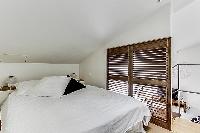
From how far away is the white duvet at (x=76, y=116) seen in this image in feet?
5.23

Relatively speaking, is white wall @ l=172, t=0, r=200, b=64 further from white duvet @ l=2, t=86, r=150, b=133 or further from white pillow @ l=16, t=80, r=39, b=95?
white pillow @ l=16, t=80, r=39, b=95

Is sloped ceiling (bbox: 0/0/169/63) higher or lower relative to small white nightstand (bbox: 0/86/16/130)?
higher

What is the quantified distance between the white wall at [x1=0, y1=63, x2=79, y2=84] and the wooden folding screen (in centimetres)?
149

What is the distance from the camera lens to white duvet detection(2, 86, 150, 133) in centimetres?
159

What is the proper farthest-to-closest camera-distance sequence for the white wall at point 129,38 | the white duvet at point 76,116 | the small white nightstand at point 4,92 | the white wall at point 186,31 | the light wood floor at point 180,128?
the small white nightstand at point 4,92 < the white wall at point 129,38 < the light wood floor at point 180,128 < the white wall at point 186,31 < the white duvet at point 76,116

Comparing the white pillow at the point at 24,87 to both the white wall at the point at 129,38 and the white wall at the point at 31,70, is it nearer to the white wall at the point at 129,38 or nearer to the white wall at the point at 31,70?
the white wall at the point at 31,70

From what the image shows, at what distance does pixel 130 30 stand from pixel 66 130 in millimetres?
2560

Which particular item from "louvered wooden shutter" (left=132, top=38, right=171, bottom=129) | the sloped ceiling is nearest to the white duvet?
"louvered wooden shutter" (left=132, top=38, right=171, bottom=129)

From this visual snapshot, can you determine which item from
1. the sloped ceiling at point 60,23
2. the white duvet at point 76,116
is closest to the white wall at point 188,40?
the sloped ceiling at point 60,23

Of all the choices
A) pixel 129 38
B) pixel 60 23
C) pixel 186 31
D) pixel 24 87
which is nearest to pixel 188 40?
pixel 186 31

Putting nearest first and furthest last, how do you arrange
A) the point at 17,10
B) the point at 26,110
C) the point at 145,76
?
the point at 26,110
the point at 17,10
the point at 145,76

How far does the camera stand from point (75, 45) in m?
3.73

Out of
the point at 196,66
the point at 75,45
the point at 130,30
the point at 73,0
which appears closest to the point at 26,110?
the point at 73,0

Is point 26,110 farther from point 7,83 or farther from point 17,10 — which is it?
point 7,83
